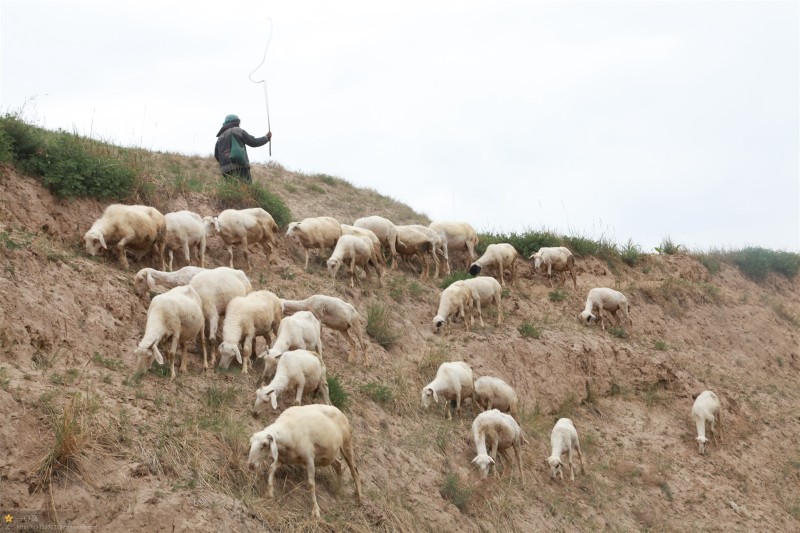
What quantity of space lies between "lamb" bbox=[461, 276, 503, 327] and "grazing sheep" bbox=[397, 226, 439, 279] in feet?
6.21

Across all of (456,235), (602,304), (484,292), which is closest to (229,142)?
(456,235)

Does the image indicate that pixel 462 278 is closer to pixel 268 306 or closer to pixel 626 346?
pixel 626 346

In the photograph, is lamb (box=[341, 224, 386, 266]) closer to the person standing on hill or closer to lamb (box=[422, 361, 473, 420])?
the person standing on hill

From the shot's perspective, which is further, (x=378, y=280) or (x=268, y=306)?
(x=378, y=280)

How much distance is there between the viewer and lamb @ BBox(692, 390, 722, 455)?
1895 centimetres

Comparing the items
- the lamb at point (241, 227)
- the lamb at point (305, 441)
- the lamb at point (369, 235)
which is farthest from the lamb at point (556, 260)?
the lamb at point (305, 441)

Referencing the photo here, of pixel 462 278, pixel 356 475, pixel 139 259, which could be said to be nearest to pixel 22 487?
Answer: pixel 356 475

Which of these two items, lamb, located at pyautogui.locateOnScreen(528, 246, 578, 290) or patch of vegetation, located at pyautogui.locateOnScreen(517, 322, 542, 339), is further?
lamb, located at pyautogui.locateOnScreen(528, 246, 578, 290)

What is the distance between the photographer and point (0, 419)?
9.41 meters

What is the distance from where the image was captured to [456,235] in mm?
22922

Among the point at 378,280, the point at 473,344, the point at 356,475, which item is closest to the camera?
the point at 356,475

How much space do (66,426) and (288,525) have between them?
2.71 meters

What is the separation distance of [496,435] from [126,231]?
24.0ft

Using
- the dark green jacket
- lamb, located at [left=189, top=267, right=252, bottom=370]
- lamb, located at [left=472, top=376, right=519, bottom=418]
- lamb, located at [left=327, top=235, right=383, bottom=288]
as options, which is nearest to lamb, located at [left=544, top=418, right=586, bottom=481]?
lamb, located at [left=472, top=376, right=519, bottom=418]
